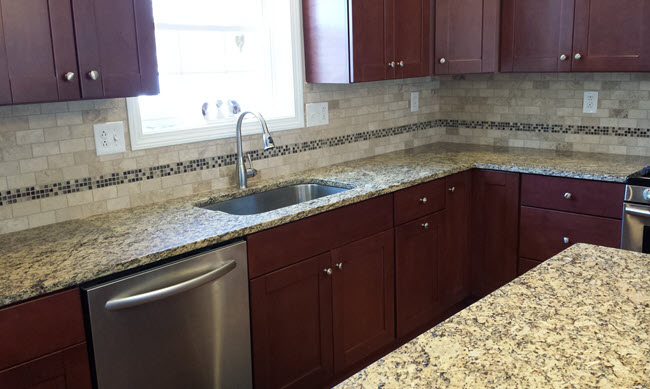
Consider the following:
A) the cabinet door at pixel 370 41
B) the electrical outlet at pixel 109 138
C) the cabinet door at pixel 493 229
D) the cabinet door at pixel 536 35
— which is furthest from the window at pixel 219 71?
the cabinet door at pixel 536 35

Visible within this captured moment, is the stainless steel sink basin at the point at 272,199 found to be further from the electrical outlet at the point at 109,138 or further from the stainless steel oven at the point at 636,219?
the stainless steel oven at the point at 636,219

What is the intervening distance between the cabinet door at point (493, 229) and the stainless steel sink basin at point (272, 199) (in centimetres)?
92

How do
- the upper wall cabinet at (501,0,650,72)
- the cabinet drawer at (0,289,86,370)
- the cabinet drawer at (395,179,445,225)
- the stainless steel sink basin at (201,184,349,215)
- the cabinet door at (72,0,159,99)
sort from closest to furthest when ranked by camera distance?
the cabinet drawer at (0,289,86,370) → the cabinet door at (72,0,159,99) → the stainless steel sink basin at (201,184,349,215) → the cabinet drawer at (395,179,445,225) → the upper wall cabinet at (501,0,650,72)

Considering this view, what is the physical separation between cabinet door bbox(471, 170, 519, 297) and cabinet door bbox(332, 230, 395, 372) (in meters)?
0.77

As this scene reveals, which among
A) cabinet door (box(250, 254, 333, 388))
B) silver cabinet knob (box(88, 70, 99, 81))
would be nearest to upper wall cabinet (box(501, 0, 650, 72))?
cabinet door (box(250, 254, 333, 388))

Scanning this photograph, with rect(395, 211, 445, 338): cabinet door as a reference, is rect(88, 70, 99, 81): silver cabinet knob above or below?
above

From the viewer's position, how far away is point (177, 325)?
80.3 inches

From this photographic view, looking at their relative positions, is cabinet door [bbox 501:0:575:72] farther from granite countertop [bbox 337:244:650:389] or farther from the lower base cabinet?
granite countertop [bbox 337:244:650:389]

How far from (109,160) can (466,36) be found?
7.21 feet

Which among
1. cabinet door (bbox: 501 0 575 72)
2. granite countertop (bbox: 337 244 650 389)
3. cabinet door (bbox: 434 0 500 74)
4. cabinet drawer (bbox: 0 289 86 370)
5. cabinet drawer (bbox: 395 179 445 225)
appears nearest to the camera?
granite countertop (bbox: 337 244 650 389)

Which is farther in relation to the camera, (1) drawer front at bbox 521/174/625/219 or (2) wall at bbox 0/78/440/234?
(1) drawer front at bbox 521/174/625/219

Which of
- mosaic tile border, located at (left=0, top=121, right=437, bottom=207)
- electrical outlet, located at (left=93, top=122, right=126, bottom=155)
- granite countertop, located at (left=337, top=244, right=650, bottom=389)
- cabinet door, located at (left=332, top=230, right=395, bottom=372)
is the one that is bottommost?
cabinet door, located at (left=332, top=230, right=395, bottom=372)

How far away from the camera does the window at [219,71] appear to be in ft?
8.93

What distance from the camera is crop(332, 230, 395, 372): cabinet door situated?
2.69 m
